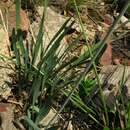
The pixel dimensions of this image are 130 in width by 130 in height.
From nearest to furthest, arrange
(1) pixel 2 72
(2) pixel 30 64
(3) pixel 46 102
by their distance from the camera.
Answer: (3) pixel 46 102
(2) pixel 30 64
(1) pixel 2 72

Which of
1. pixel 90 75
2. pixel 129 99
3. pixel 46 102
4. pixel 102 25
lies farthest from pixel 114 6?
pixel 46 102

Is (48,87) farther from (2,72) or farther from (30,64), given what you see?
(2,72)

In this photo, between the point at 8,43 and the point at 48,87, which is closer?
the point at 48,87

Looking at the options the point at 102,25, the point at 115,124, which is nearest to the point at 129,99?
the point at 115,124

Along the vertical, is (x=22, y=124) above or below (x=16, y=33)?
below

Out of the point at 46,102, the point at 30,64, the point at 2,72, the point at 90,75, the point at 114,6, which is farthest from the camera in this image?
the point at 114,6

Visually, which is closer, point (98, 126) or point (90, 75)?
point (98, 126)

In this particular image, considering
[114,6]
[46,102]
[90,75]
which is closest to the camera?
[46,102]

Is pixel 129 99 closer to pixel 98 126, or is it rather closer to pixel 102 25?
pixel 98 126

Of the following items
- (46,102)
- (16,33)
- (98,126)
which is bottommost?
(98,126)
